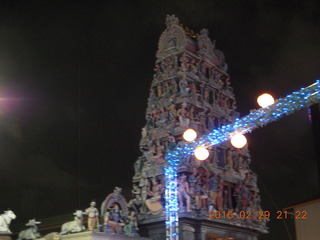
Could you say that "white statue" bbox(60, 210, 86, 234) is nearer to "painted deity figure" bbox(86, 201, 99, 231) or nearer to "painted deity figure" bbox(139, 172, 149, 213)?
"painted deity figure" bbox(86, 201, 99, 231)

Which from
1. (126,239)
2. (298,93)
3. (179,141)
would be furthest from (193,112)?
Result: (298,93)

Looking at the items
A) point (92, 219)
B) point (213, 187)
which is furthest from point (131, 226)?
point (213, 187)

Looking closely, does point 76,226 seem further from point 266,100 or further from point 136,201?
point 266,100

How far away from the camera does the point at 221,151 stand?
2139 cm

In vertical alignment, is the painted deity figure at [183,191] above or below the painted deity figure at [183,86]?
below

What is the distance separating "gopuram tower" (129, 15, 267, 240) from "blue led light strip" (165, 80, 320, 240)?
2.57 meters

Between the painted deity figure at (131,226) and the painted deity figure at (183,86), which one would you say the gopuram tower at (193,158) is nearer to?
the painted deity figure at (183,86)

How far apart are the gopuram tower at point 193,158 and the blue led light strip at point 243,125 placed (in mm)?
2572

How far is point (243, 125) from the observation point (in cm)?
1220

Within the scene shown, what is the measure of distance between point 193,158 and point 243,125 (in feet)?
22.8

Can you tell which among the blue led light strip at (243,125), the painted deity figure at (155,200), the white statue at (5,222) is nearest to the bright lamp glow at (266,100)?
the blue led light strip at (243,125)

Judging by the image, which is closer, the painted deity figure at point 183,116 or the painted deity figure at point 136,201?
the painted deity figure at point 136,201

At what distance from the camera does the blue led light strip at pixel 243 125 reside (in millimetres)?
10948

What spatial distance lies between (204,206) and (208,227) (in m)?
0.87
